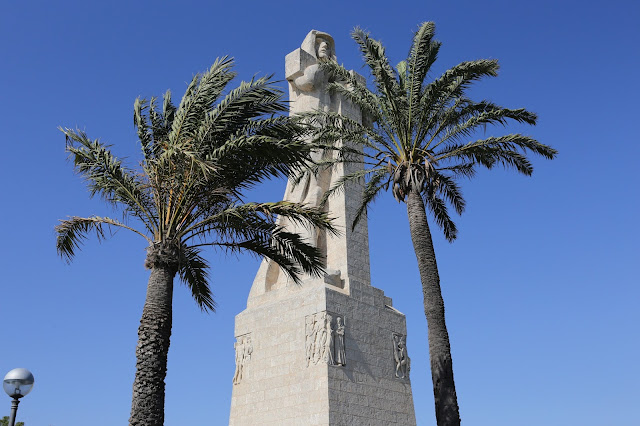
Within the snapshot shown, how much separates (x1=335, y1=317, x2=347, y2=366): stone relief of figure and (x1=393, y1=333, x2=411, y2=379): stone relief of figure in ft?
5.94

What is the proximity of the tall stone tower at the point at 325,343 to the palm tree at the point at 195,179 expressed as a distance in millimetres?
3871

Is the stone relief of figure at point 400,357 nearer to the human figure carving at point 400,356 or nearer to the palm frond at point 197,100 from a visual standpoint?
the human figure carving at point 400,356

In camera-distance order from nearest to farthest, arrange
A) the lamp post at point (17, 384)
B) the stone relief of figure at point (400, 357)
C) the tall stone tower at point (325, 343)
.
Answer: the lamp post at point (17, 384), the tall stone tower at point (325, 343), the stone relief of figure at point (400, 357)

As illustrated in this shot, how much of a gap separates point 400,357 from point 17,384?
31.6ft

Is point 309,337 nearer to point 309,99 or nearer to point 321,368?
point 321,368

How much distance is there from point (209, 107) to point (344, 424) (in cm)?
712

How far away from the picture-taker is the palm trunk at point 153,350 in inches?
305

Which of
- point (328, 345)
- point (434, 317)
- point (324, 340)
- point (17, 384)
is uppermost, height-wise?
point (324, 340)

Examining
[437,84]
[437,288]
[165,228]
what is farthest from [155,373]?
[437,84]

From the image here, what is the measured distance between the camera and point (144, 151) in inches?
377

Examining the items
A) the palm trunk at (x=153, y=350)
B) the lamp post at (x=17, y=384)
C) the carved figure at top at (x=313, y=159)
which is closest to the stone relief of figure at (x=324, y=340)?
the carved figure at top at (x=313, y=159)

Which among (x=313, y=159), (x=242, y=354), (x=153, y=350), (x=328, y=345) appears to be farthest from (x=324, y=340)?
(x=153, y=350)

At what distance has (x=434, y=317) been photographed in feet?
34.8

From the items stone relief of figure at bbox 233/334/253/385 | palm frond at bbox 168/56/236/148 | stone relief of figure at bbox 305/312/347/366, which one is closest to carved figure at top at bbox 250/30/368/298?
stone relief of figure at bbox 305/312/347/366
